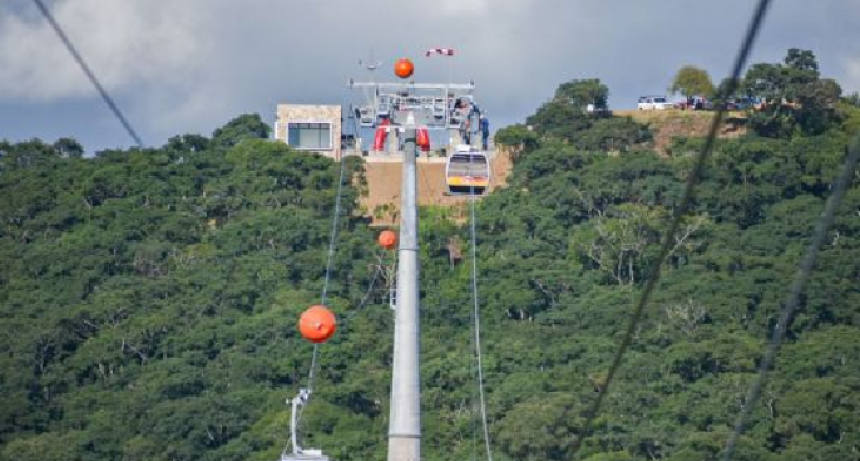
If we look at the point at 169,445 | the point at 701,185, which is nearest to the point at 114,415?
the point at 169,445

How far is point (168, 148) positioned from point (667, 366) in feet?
131

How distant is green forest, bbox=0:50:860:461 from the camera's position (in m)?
78.4

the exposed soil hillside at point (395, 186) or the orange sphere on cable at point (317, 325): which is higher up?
the exposed soil hillside at point (395, 186)

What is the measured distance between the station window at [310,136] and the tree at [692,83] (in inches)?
802

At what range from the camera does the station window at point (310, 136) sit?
114m

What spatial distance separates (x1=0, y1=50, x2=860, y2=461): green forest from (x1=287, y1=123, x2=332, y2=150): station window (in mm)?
2851

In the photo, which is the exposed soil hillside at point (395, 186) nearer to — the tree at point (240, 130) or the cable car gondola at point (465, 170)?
the tree at point (240, 130)

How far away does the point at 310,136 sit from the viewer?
115250mm

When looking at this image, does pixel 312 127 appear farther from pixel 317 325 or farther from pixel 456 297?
pixel 317 325

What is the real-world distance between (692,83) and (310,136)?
21003 mm

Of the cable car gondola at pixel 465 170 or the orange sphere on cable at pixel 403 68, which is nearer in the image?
the orange sphere on cable at pixel 403 68

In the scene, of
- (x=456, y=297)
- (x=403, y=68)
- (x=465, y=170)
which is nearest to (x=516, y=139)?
(x=456, y=297)

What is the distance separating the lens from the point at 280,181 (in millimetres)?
110188

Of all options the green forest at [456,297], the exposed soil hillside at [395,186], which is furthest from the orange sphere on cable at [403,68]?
the exposed soil hillside at [395,186]
